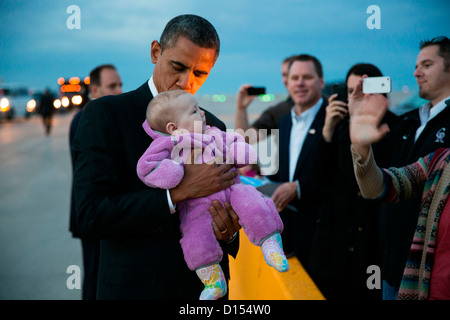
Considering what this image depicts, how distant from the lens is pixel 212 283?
1382 mm

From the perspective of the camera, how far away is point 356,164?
182 cm

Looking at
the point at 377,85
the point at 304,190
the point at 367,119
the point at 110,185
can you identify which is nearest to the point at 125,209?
the point at 110,185

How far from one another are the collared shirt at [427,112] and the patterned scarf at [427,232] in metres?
0.48

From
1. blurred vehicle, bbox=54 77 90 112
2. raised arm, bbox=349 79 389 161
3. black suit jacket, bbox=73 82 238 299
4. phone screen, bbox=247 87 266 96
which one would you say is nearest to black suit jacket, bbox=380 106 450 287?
raised arm, bbox=349 79 389 161

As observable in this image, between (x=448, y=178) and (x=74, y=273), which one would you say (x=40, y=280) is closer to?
(x=74, y=273)

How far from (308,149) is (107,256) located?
180cm

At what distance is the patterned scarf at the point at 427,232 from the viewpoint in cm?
168

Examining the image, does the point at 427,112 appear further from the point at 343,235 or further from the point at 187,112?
the point at 187,112

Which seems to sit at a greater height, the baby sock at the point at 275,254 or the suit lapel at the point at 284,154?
the suit lapel at the point at 284,154

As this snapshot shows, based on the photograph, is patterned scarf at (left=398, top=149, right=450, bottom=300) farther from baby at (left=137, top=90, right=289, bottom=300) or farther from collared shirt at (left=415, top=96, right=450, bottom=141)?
baby at (left=137, top=90, right=289, bottom=300)

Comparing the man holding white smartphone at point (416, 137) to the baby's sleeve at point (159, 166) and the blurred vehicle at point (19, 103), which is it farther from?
the blurred vehicle at point (19, 103)

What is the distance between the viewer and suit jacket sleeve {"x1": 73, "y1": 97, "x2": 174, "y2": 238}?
1.43 m

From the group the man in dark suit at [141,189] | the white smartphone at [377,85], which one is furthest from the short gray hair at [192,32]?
the white smartphone at [377,85]

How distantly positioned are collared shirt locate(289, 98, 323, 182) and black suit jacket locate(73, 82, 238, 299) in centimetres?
173
